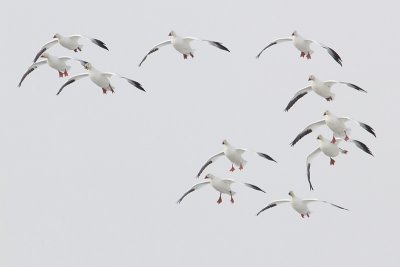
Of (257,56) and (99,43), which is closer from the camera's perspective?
(99,43)

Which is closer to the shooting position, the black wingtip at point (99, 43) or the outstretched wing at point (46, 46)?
the black wingtip at point (99, 43)

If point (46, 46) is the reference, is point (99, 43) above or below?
above

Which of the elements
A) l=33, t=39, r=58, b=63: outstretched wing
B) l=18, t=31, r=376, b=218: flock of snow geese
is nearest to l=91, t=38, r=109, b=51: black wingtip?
l=18, t=31, r=376, b=218: flock of snow geese

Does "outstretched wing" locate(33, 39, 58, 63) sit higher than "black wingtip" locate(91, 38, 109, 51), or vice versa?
"black wingtip" locate(91, 38, 109, 51)

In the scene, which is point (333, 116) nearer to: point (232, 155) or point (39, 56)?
point (232, 155)

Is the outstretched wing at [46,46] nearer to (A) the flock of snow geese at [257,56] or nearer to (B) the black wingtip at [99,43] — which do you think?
(A) the flock of snow geese at [257,56]

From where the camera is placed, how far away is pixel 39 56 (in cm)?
8938

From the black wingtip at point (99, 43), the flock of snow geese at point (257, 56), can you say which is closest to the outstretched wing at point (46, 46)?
the flock of snow geese at point (257, 56)

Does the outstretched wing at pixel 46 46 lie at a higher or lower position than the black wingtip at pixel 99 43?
lower

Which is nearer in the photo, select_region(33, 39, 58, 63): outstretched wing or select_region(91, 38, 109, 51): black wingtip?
select_region(91, 38, 109, 51): black wingtip

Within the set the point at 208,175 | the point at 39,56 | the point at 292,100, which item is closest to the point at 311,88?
the point at 292,100

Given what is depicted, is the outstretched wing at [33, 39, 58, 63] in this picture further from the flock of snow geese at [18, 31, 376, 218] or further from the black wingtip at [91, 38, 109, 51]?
the black wingtip at [91, 38, 109, 51]

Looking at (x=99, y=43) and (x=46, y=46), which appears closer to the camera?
(x=99, y=43)

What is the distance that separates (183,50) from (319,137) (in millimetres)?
7793
